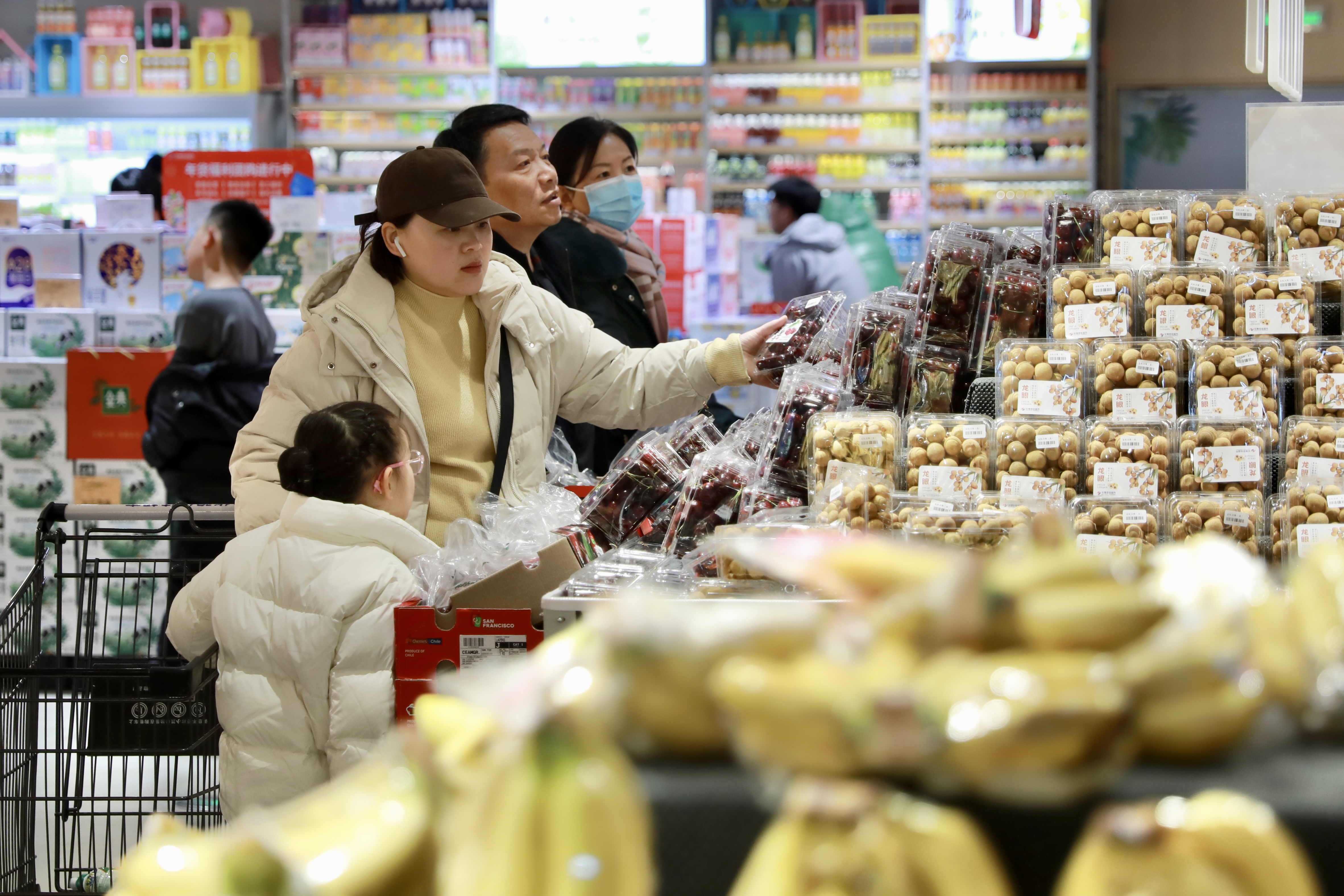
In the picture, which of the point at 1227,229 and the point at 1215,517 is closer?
the point at 1215,517

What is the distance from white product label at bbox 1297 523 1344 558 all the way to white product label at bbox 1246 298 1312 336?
1.52ft

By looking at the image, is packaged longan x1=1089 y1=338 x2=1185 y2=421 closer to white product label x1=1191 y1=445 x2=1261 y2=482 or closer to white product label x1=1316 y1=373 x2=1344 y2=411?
white product label x1=1191 y1=445 x2=1261 y2=482

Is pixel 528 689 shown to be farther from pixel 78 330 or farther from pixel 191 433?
pixel 78 330

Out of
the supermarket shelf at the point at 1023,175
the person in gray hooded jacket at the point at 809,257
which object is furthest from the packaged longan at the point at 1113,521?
the supermarket shelf at the point at 1023,175

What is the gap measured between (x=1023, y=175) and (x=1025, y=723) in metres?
8.76

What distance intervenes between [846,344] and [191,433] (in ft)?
9.11

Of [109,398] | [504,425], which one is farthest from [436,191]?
[109,398]

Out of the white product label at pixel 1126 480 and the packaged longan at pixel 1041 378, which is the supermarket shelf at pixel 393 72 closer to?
the packaged longan at pixel 1041 378

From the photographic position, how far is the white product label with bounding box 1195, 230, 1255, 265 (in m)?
2.63

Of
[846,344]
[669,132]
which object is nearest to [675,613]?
[846,344]

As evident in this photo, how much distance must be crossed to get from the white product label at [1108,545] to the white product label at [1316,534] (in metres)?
0.26

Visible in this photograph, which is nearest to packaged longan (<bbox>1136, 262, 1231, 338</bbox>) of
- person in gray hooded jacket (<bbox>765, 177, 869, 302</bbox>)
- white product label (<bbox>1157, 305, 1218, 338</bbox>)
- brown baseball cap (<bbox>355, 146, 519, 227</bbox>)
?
white product label (<bbox>1157, 305, 1218, 338</bbox>)

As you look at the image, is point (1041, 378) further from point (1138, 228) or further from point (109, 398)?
point (109, 398)

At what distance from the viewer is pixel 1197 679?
2.10 ft
